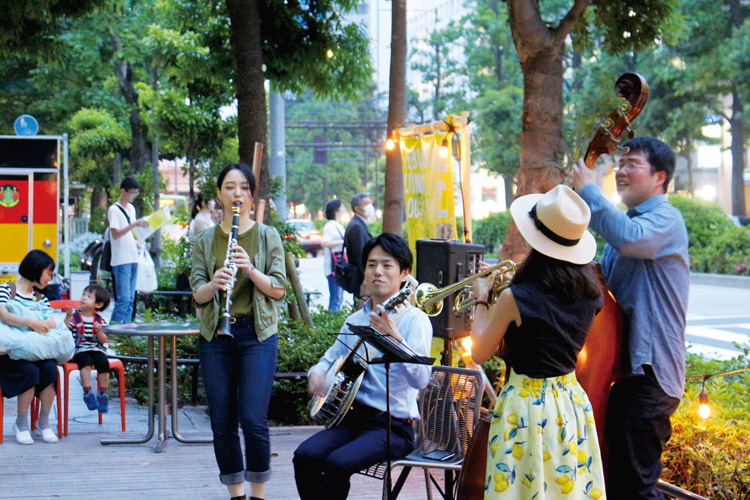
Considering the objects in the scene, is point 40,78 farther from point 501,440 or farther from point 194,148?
point 501,440

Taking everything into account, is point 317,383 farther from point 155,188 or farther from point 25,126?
point 155,188

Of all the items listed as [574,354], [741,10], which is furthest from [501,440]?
[741,10]

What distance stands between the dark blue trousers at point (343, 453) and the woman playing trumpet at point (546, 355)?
30.1 inches

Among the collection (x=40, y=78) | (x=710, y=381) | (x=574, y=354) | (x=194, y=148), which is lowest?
(x=710, y=381)

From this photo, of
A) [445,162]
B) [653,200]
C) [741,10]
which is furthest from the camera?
[741,10]

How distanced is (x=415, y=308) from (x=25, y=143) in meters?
8.42

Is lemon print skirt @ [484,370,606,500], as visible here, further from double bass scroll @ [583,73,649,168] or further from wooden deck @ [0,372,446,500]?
wooden deck @ [0,372,446,500]

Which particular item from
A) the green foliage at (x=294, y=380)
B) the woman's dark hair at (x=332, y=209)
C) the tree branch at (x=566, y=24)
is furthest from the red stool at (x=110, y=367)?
the woman's dark hair at (x=332, y=209)

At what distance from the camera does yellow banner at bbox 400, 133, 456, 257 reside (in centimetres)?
644

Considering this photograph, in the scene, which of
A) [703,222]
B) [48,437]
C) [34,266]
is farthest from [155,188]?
[48,437]

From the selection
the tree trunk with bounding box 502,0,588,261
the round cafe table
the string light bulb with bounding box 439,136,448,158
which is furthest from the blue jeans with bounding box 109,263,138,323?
the tree trunk with bounding box 502,0,588,261

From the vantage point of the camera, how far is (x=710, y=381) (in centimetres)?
551

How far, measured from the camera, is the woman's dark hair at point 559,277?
283 centimetres

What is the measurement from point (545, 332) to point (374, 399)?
1.18 metres
